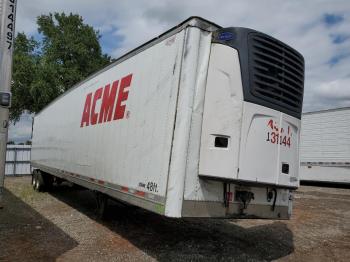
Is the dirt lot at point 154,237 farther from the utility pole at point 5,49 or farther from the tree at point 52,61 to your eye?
the tree at point 52,61

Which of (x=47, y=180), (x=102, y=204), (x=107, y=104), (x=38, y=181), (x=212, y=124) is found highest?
(x=107, y=104)

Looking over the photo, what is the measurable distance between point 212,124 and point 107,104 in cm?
309

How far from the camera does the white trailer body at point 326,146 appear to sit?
18641 mm

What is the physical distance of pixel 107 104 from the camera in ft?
25.6

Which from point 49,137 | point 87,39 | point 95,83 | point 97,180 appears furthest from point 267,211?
point 87,39

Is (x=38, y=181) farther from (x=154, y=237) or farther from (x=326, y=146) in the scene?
(x=326, y=146)

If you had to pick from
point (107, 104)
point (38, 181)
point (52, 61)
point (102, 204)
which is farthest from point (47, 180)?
point (52, 61)

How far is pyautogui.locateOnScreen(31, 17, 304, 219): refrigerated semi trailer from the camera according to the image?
17.2 feet

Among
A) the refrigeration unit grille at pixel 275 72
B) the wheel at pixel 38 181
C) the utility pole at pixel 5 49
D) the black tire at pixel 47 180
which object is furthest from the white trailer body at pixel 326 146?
the utility pole at pixel 5 49

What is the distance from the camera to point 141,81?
645 cm

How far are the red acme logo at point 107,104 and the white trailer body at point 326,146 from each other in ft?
45.1

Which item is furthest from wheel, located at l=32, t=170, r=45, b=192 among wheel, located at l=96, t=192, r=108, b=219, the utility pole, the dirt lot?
the utility pole

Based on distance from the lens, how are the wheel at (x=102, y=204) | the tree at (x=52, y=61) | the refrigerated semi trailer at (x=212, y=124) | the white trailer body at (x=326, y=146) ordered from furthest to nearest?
the tree at (x=52, y=61), the white trailer body at (x=326, y=146), the wheel at (x=102, y=204), the refrigerated semi trailer at (x=212, y=124)

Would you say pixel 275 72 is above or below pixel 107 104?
above
